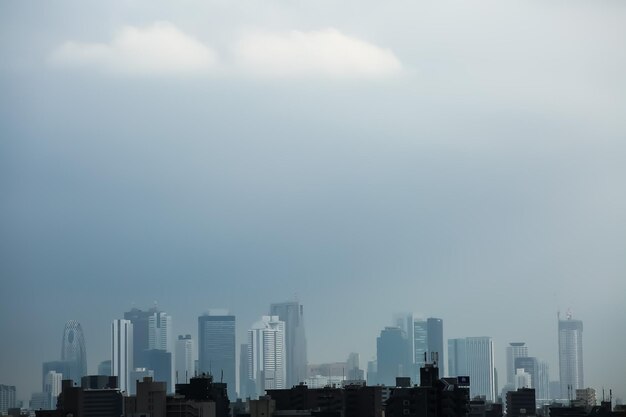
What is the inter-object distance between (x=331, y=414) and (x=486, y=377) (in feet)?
114

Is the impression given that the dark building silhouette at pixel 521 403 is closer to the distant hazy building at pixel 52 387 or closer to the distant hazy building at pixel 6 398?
the distant hazy building at pixel 52 387

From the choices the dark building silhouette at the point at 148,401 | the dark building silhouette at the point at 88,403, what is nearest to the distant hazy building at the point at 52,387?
the dark building silhouette at the point at 88,403

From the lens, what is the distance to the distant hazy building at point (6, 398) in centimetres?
2150

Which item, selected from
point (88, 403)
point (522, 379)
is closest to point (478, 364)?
point (522, 379)

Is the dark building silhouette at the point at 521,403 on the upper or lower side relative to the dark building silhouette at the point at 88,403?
lower

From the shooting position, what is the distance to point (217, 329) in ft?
194

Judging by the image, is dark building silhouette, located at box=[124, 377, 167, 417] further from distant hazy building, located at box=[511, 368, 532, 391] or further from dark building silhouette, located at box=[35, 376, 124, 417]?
distant hazy building, located at box=[511, 368, 532, 391]

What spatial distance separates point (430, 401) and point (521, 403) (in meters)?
20.1

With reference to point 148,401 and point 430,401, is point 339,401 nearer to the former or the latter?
point 148,401

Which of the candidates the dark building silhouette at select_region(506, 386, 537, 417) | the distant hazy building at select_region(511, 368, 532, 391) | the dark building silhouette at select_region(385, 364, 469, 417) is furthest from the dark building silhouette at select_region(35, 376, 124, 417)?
the distant hazy building at select_region(511, 368, 532, 391)

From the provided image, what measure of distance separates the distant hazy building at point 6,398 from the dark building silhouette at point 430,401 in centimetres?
578

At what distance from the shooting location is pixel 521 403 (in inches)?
1563

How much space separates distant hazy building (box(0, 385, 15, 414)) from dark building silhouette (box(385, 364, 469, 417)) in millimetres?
5781

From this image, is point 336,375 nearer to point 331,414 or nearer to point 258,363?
point 258,363
